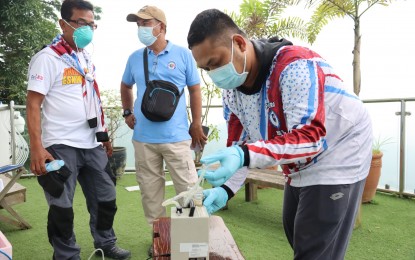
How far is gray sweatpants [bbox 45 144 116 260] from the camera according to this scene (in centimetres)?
258

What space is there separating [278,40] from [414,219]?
3290mm

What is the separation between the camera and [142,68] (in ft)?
10.1

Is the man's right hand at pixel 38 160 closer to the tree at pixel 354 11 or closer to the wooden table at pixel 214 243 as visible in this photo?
the wooden table at pixel 214 243

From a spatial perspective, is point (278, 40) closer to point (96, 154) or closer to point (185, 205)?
point (185, 205)

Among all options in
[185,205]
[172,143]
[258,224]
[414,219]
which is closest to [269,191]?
[258,224]

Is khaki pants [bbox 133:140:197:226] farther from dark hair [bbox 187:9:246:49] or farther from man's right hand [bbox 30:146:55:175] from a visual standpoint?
dark hair [bbox 187:9:246:49]

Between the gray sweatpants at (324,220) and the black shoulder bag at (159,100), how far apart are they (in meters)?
1.57

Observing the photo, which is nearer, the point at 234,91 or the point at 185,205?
the point at 185,205

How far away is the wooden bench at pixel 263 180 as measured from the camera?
3728mm

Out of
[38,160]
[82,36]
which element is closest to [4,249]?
[38,160]

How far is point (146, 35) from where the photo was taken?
3049mm

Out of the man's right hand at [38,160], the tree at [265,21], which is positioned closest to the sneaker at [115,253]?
the man's right hand at [38,160]

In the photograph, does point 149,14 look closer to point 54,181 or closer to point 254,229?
point 54,181

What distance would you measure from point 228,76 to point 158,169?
182 cm
